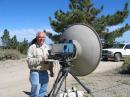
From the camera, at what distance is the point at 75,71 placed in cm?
840

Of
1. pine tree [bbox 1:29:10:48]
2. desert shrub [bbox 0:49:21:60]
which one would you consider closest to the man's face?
desert shrub [bbox 0:49:21:60]

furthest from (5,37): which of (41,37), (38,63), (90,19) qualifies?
(38,63)

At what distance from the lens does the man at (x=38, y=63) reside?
802 centimetres

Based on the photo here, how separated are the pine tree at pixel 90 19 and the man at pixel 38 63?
82.8ft

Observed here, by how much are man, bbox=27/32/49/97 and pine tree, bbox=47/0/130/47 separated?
25.2 meters

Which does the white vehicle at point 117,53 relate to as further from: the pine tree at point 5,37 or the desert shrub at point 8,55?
the pine tree at point 5,37

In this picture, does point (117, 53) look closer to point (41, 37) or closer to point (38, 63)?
point (41, 37)

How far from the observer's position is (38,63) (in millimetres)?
7996

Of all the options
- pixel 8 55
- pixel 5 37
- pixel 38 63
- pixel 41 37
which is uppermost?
pixel 5 37

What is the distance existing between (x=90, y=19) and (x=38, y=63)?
26520 millimetres

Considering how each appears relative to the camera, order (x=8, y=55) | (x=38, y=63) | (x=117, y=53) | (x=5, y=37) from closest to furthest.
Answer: (x=38, y=63), (x=8, y=55), (x=117, y=53), (x=5, y=37)

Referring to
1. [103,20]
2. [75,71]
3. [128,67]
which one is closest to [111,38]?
[103,20]

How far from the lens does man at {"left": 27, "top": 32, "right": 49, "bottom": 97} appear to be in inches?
316

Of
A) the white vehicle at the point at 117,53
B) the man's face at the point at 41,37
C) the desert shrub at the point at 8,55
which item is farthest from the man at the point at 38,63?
the white vehicle at the point at 117,53
